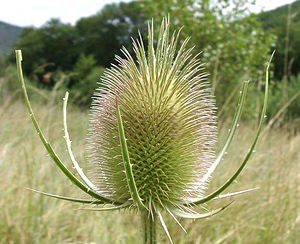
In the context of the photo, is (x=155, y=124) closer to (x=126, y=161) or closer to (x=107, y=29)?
(x=126, y=161)

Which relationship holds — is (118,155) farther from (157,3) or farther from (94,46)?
(94,46)

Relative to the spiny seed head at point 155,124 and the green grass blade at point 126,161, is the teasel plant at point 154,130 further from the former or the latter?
the green grass blade at point 126,161

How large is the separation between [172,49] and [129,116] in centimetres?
16

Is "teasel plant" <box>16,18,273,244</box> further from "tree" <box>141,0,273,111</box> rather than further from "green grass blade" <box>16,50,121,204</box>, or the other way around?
"tree" <box>141,0,273,111</box>

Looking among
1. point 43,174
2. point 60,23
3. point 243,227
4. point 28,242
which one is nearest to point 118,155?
point 28,242

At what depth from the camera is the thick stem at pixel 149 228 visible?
37.6 inches

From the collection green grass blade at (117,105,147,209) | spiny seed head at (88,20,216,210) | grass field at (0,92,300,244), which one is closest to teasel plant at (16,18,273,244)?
spiny seed head at (88,20,216,210)

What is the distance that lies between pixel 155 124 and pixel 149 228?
0.68 ft

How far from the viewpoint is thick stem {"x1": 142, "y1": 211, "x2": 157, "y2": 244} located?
0.95 metres

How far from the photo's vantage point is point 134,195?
89 cm

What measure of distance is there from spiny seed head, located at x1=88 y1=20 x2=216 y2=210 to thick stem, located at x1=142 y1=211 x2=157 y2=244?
0.10 ft

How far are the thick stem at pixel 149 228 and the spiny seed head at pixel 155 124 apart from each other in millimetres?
31

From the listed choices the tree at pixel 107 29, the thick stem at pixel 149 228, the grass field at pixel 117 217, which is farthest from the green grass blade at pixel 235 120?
the tree at pixel 107 29

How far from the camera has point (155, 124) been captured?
41.2 inches
